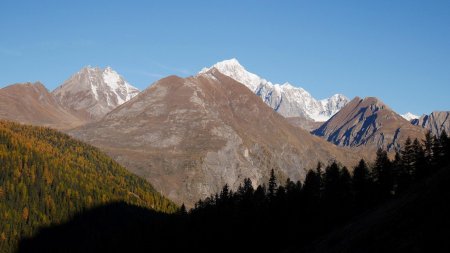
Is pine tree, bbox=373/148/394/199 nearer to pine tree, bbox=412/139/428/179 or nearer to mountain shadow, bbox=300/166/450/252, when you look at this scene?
pine tree, bbox=412/139/428/179

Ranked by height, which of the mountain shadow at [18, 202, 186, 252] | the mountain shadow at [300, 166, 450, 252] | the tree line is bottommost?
the mountain shadow at [300, 166, 450, 252]

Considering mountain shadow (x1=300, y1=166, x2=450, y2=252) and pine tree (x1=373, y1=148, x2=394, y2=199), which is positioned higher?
pine tree (x1=373, y1=148, x2=394, y2=199)

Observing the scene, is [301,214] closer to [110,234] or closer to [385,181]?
[385,181]

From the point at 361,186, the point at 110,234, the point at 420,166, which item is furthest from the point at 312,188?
the point at 110,234

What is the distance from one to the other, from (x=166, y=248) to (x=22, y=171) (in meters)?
87.1

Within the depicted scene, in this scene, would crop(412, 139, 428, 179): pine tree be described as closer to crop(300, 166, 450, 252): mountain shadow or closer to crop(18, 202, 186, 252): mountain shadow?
crop(300, 166, 450, 252): mountain shadow

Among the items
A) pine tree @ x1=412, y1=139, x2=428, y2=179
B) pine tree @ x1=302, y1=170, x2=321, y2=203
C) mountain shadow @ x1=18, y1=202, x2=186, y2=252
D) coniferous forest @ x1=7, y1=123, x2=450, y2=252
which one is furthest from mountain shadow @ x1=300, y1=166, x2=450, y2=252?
mountain shadow @ x1=18, y1=202, x2=186, y2=252

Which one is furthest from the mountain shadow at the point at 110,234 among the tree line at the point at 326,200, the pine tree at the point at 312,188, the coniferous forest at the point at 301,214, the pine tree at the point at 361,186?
the pine tree at the point at 361,186

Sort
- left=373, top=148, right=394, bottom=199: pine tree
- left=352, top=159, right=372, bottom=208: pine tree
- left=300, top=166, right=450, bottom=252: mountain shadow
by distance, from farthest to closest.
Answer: left=352, top=159, right=372, bottom=208: pine tree < left=373, top=148, right=394, bottom=199: pine tree < left=300, top=166, right=450, bottom=252: mountain shadow

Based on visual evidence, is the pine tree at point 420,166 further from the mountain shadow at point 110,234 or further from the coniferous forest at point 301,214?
the mountain shadow at point 110,234

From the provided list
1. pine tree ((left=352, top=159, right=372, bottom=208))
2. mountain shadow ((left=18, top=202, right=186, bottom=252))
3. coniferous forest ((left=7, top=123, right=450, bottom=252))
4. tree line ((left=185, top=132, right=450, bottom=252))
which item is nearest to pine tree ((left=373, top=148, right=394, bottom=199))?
tree line ((left=185, top=132, right=450, bottom=252))

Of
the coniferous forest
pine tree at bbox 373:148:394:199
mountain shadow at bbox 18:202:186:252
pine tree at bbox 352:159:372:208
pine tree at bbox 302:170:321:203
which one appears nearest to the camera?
the coniferous forest

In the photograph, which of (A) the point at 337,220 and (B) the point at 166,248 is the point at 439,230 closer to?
(A) the point at 337,220

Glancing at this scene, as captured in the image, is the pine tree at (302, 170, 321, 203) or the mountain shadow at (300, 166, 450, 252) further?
the pine tree at (302, 170, 321, 203)
